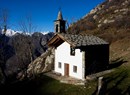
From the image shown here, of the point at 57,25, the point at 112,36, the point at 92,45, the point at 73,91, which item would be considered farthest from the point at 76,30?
the point at 73,91

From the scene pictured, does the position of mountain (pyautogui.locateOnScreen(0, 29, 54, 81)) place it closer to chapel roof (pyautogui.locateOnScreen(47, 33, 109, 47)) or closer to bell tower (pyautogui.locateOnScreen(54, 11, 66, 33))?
bell tower (pyautogui.locateOnScreen(54, 11, 66, 33))

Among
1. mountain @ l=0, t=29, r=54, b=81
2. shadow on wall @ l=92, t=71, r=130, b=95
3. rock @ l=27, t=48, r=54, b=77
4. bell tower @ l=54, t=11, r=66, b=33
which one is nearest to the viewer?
shadow on wall @ l=92, t=71, r=130, b=95

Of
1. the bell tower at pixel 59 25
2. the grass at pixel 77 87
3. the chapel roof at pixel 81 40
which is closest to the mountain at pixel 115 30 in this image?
the chapel roof at pixel 81 40

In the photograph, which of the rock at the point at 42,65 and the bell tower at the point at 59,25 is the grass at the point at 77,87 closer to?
the bell tower at the point at 59,25

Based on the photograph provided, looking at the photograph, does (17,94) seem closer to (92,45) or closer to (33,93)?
(33,93)

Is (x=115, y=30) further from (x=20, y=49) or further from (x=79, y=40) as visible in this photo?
(x=79, y=40)

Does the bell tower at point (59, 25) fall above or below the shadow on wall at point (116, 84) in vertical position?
above

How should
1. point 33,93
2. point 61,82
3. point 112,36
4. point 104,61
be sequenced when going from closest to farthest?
point 33,93 < point 61,82 < point 104,61 < point 112,36

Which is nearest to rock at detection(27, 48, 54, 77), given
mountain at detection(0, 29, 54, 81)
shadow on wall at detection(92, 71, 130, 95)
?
mountain at detection(0, 29, 54, 81)

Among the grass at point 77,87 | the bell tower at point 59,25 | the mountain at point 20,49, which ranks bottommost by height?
the grass at point 77,87

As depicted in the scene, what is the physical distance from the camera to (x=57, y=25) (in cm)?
3156

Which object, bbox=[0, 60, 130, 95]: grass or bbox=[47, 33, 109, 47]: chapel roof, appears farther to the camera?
bbox=[47, 33, 109, 47]: chapel roof

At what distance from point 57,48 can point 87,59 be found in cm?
592

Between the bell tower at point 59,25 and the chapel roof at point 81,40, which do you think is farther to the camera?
the bell tower at point 59,25
